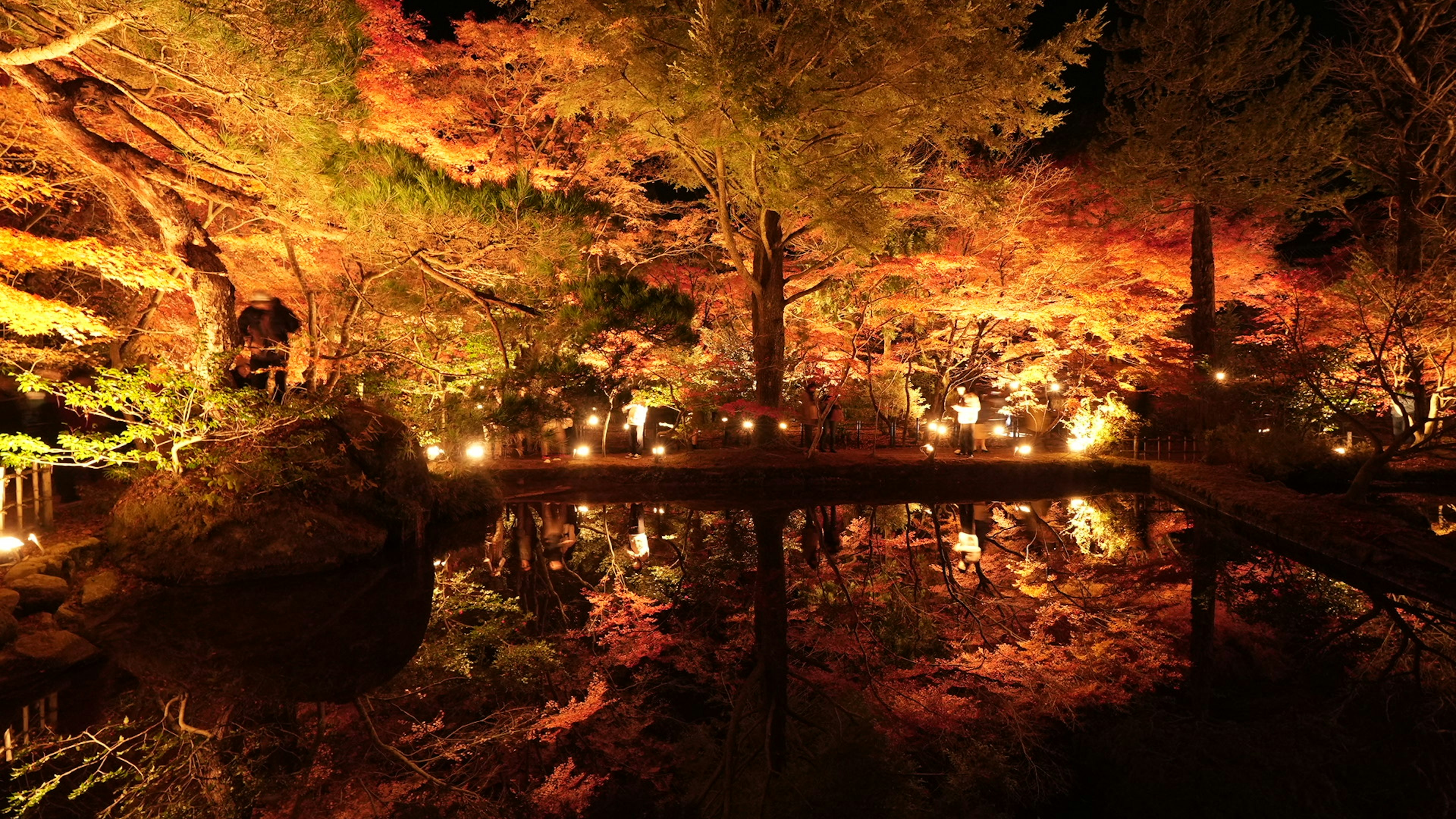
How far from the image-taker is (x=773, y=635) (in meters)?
5.52

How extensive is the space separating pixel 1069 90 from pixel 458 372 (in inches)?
383

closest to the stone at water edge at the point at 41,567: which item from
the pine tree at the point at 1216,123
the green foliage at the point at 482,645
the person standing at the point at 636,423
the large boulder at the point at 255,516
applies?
the large boulder at the point at 255,516

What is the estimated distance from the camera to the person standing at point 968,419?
11.7 metres

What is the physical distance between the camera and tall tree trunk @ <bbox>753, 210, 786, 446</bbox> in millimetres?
12008

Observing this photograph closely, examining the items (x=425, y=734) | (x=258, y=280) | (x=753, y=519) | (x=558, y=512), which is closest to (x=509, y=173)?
(x=258, y=280)

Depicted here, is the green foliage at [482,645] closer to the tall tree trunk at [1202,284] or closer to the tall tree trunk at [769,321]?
the tall tree trunk at [769,321]

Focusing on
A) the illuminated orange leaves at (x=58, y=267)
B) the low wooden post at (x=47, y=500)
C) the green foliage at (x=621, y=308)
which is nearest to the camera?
the illuminated orange leaves at (x=58, y=267)

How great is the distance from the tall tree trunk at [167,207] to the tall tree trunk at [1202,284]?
15840 millimetres

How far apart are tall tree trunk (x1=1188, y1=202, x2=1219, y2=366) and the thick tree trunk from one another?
1037 cm

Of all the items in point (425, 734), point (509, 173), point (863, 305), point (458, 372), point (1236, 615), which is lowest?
point (425, 734)

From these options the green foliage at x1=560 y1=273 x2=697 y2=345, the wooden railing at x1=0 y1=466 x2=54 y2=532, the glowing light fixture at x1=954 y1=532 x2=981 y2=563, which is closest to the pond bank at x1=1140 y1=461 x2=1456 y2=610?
the glowing light fixture at x1=954 y1=532 x2=981 y2=563

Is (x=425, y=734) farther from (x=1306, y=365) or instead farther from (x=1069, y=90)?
(x=1069, y=90)

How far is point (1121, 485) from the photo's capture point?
11352 mm

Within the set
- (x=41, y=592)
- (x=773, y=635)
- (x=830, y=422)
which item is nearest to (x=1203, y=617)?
(x=773, y=635)
